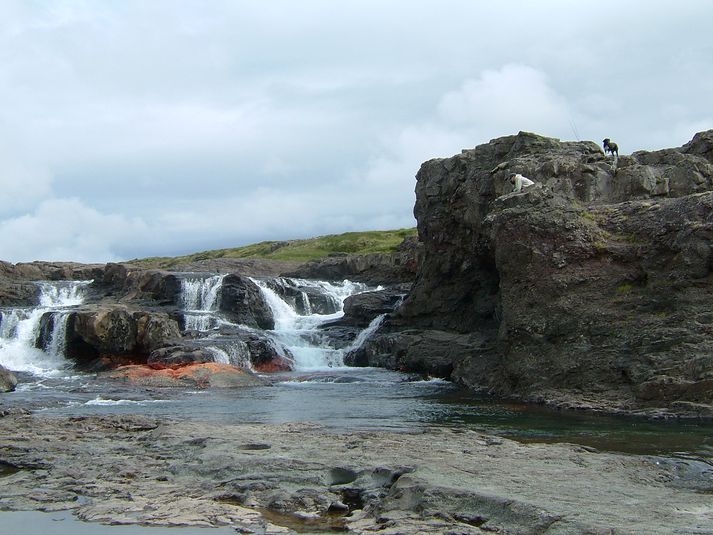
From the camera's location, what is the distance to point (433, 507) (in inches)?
480

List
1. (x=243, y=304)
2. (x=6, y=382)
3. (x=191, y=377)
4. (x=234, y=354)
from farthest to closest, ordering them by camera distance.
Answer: (x=243, y=304) < (x=234, y=354) < (x=191, y=377) < (x=6, y=382)

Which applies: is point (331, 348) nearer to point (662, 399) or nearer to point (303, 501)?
point (662, 399)

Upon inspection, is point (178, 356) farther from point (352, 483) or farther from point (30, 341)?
point (352, 483)

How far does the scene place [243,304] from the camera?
5962 centimetres


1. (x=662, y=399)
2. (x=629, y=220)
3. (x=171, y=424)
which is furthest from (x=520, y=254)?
(x=171, y=424)

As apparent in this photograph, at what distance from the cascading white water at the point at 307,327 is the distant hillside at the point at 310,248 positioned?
4088cm

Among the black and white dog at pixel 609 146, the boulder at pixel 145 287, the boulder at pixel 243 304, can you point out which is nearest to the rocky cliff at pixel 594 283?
the black and white dog at pixel 609 146

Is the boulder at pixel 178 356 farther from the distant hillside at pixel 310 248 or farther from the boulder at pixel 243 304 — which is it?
the distant hillside at pixel 310 248

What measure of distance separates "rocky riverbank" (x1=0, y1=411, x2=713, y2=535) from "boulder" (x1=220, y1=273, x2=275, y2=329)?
1540 inches

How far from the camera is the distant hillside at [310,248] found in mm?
121000

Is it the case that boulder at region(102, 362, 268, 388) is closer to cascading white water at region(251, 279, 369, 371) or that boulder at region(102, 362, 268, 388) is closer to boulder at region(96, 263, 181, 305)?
cascading white water at region(251, 279, 369, 371)

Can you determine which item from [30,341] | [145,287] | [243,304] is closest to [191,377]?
[30,341]

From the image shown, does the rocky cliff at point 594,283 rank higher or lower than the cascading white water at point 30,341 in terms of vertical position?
higher

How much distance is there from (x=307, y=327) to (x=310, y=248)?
73.9m
